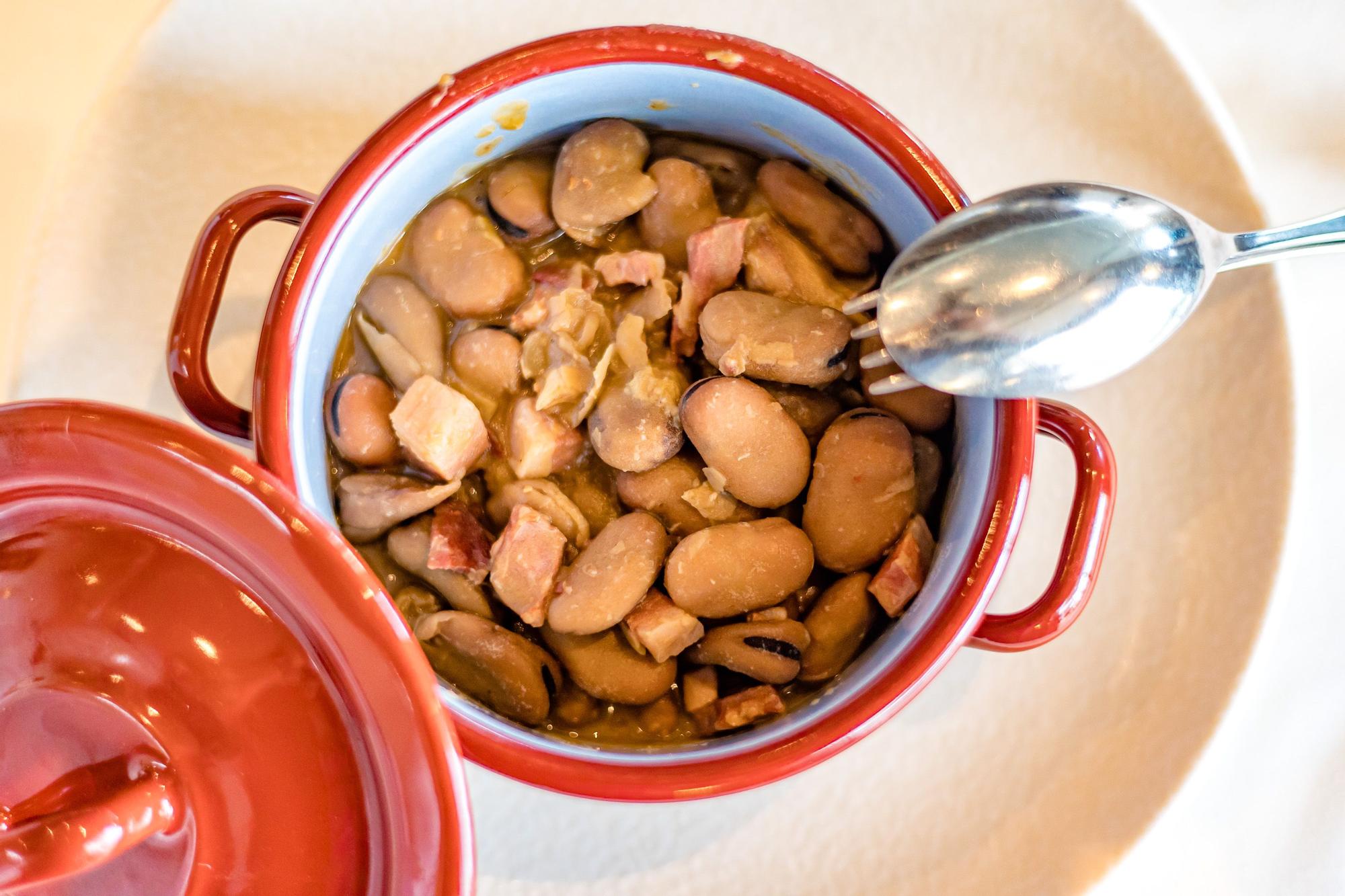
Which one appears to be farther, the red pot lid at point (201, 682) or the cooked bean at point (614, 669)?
the cooked bean at point (614, 669)

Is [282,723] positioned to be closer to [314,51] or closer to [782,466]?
[782,466]

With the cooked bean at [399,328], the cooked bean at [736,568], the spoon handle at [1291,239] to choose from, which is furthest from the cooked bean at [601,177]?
the spoon handle at [1291,239]

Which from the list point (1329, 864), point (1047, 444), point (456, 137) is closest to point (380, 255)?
point (456, 137)

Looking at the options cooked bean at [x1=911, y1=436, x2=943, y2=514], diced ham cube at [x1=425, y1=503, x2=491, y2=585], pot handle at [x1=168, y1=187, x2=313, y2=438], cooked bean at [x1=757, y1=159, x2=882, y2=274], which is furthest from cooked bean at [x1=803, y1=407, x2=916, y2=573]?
pot handle at [x1=168, y1=187, x2=313, y2=438]

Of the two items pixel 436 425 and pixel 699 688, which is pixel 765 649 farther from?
pixel 436 425

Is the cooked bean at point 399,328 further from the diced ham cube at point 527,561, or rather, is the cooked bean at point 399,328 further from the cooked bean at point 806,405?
the cooked bean at point 806,405

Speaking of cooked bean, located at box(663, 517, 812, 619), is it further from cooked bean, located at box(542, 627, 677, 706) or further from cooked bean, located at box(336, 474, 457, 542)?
cooked bean, located at box(336, 474, 457, 542)
